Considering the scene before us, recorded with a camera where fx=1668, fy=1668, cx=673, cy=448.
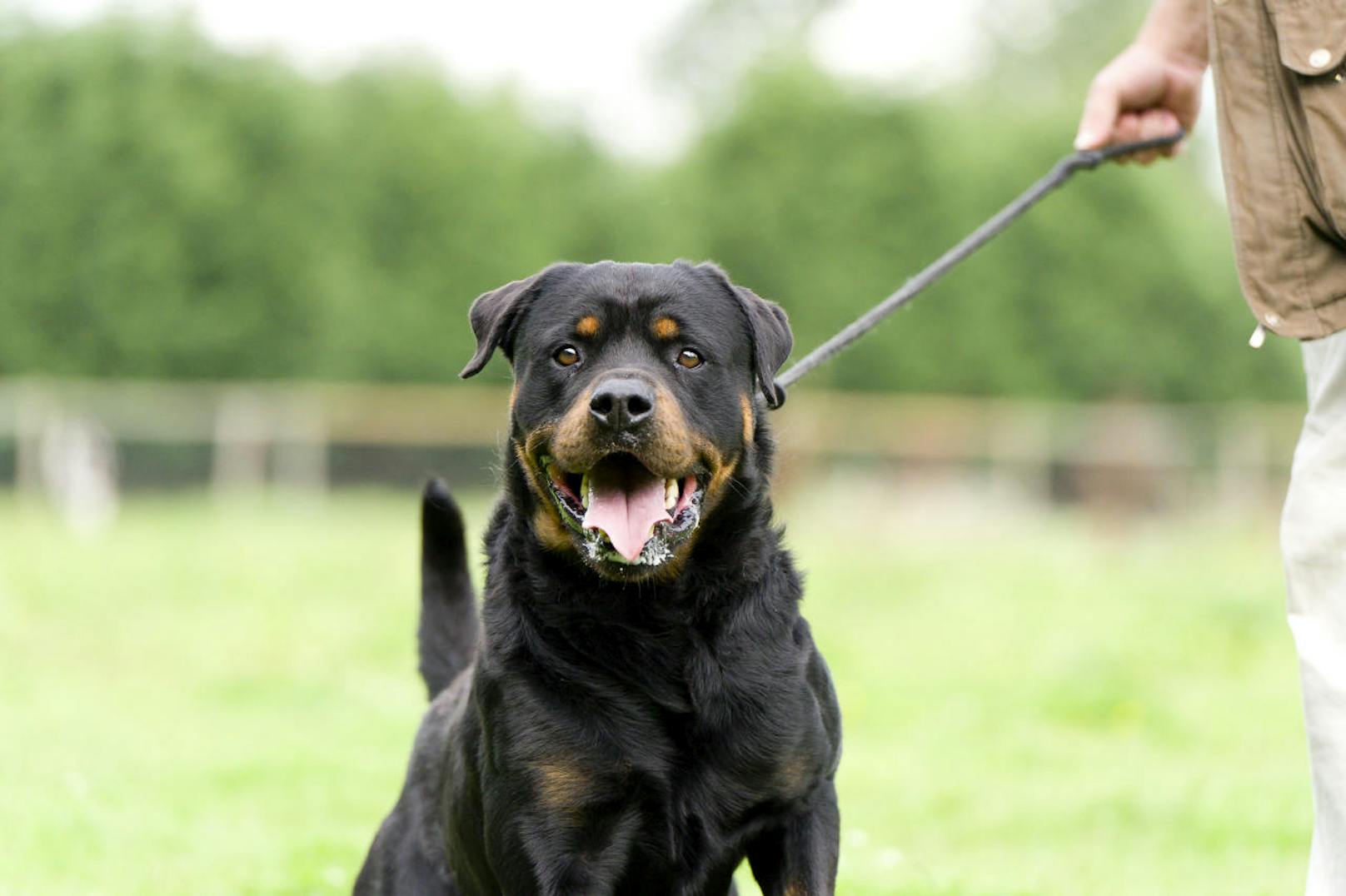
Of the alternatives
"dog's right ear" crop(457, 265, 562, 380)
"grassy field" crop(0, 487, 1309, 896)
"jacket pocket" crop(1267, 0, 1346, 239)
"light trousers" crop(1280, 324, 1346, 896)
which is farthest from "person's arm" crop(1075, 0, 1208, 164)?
"grassy field" crop(0, 487, 1309, 896)

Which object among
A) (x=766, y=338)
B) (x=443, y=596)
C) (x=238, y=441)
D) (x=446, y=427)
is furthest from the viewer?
(x=446, y=427)

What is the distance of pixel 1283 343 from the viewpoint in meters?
27.0

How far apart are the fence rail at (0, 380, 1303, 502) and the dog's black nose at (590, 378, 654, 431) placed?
15.6 metres

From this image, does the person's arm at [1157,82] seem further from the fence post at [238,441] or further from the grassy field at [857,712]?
the fence post at [238,441]

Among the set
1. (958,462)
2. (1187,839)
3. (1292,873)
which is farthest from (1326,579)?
(958,462)

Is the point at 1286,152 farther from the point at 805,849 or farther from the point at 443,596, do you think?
the point at 443,596

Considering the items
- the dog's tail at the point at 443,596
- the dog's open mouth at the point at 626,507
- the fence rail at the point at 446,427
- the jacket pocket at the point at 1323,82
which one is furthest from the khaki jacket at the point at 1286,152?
the fence rail at the point at 446,427

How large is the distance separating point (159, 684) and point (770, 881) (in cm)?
707

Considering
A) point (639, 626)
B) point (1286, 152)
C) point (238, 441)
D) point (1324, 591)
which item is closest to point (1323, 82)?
point (1286, 152)

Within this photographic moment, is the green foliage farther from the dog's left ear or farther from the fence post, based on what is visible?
the dog's left ear

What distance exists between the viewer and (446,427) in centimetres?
2155

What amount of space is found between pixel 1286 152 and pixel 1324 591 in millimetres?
898

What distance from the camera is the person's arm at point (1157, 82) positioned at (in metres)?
4.45

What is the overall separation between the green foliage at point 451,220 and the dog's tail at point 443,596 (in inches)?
685
